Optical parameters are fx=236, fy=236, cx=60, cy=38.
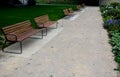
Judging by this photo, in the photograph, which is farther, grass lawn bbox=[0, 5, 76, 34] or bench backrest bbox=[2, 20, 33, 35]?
grass lawn bbox=[0, 5, 76, 34]

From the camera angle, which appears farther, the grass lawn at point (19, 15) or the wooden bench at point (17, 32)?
the grass lawn at point (19, 15)

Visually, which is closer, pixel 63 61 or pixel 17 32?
pixel 63 61

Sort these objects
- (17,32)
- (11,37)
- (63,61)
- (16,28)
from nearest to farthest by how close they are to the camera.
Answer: (63,61) → (11,37) → (17,32) → (16,28)

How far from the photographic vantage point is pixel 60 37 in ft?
34.0

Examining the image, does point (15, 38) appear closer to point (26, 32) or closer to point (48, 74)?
point (26, 32)

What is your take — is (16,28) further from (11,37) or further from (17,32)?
(11,37)

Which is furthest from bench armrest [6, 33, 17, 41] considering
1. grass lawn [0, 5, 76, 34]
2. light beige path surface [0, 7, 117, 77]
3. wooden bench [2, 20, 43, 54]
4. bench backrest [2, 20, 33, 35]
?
grass lawn [0, 5, 76, 34]

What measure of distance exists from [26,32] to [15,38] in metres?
1.36

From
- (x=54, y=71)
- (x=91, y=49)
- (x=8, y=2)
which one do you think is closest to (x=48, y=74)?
(x=54, y=71)

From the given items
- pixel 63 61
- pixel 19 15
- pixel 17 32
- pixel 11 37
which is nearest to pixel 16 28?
pixel 17 32

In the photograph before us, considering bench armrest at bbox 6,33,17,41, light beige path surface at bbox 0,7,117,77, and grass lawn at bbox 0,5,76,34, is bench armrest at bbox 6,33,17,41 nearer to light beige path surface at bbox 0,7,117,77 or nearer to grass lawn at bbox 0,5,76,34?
light beige path surface at bbox 0,7,117,77

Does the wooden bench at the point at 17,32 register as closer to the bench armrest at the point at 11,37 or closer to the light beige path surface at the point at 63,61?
the bench armrest at the point at 11,37

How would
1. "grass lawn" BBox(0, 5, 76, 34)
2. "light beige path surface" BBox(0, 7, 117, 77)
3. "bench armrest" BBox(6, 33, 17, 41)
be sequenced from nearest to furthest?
"light beige path surface" BBox(0, 7, 117, 77) < "bench armrest" BBox(6, 33, 17, 41) < "grass lawn" BBox(0, 5, 76, 34)

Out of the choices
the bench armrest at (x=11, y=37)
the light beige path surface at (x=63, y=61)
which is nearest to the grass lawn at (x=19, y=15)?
the light beige path surface at (x=63, y=61)
